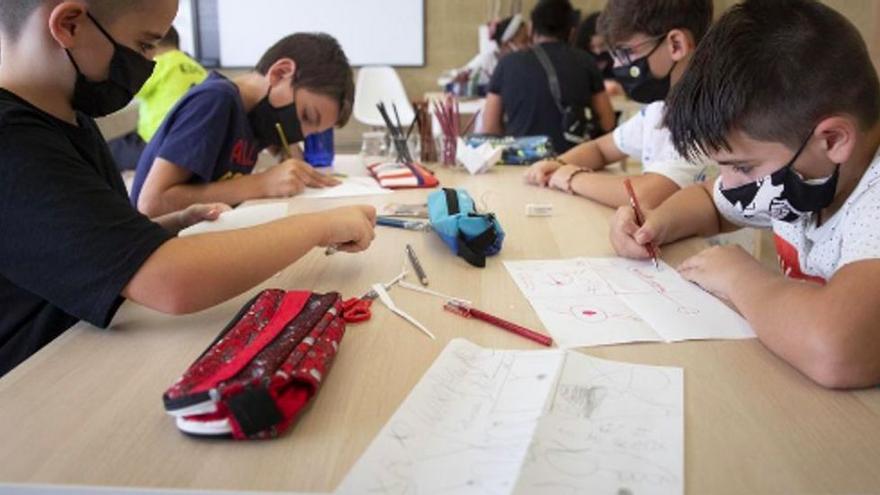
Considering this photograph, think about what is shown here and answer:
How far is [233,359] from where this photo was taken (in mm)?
705

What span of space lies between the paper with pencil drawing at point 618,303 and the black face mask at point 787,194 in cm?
15

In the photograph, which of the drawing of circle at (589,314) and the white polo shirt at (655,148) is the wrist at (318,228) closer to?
the drawing of circle at (589,314)

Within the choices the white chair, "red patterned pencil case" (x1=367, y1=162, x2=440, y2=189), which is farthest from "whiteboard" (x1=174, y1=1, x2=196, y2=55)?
"red patterned pencil case" (x1=367, y1=162, x2=440, y2=189)

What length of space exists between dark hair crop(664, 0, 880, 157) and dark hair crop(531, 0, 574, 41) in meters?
2.25

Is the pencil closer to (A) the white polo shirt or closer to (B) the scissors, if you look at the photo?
(B) the scissors

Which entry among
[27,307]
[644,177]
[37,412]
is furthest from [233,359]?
[644,177]

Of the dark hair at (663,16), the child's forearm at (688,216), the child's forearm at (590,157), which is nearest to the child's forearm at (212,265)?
the child's forearm at (688,216)

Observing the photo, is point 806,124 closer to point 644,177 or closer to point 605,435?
point 605,435

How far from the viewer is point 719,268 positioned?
101cm

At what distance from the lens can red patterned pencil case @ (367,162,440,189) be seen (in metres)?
Answer: 1.77

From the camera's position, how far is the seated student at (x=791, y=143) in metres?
0.82

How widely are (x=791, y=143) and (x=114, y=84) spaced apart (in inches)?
37.5

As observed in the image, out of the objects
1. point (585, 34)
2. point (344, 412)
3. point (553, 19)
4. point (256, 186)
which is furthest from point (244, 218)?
point (585, 34)

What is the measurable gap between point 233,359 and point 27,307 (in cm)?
47
